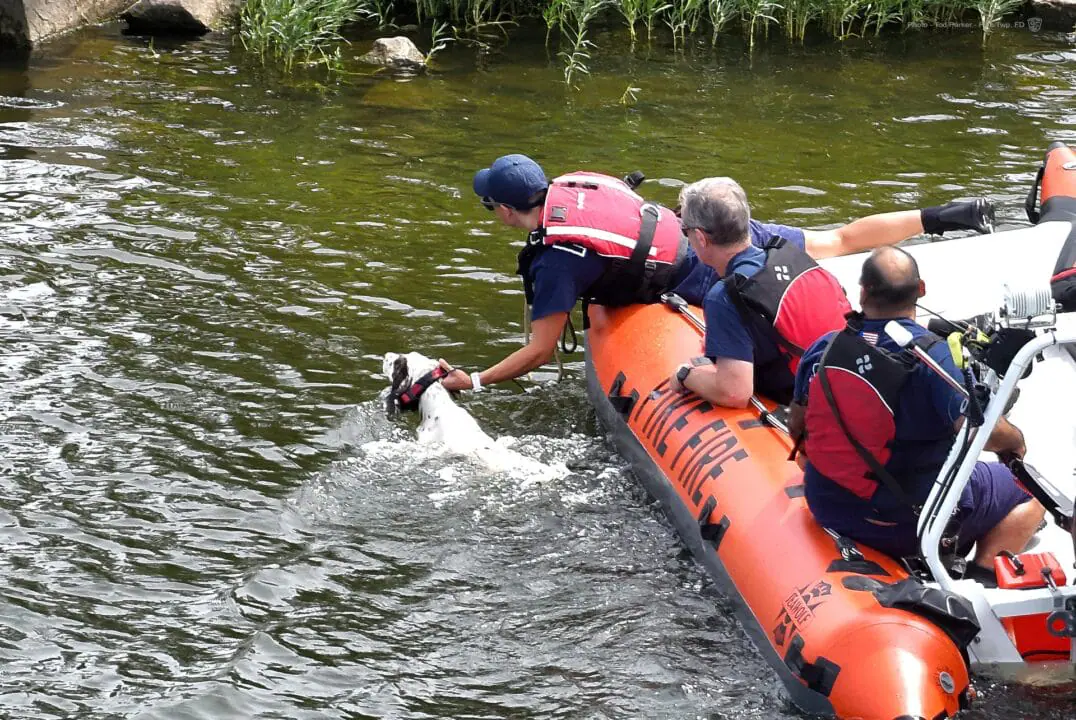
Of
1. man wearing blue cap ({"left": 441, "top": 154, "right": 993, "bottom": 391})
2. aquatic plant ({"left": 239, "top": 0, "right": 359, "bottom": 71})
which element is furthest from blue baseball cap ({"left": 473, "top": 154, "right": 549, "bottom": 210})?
aquatic plant ({"left": 239, "top": 0, "right": 359, "bottom": 71})

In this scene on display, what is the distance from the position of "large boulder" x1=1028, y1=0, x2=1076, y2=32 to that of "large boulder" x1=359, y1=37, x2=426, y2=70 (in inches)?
240

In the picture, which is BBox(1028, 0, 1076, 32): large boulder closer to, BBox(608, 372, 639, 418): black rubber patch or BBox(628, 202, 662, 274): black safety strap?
BBox(628, 202, 662, 274): black safety strap

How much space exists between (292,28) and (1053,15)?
7421mm

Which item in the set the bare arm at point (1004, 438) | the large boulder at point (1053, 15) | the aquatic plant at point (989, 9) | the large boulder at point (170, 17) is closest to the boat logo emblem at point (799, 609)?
the bare arm at point (1004, 438)

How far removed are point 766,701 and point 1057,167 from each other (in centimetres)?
416

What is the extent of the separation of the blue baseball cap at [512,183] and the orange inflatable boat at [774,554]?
0.73 meters

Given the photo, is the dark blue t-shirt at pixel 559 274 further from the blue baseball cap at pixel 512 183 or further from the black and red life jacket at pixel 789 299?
the black and red life jacket at pixel 789 299

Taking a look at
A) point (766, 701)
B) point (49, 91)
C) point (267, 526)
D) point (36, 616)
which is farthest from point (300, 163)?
point (766, 701)

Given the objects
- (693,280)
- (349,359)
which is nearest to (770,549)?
(693,280)

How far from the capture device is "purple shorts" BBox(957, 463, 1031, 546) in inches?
168

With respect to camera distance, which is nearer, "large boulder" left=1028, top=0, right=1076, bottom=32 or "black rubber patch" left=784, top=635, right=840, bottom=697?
"black rubber patch" left=784, top=635, right=840, bottom=697

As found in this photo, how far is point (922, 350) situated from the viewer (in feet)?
12.7

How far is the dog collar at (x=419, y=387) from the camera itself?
5.94 metres

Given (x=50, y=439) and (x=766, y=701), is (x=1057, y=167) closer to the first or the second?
(x=766, y=701)
